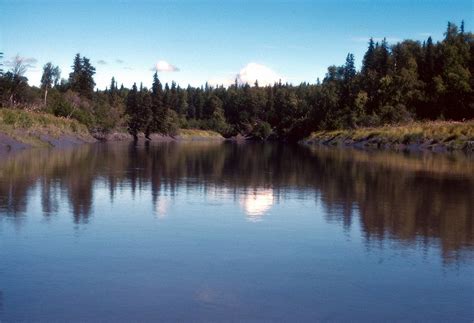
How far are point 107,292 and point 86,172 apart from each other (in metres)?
20.2

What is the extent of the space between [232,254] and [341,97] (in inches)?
4580

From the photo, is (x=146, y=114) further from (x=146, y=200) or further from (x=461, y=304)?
(x=461, y=304)

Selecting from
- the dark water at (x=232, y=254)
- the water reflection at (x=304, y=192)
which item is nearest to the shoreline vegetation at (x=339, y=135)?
the water reflection at (x=304, y=192)

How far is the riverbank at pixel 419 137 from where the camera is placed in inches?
2512

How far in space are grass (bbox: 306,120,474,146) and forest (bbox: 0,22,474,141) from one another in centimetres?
923

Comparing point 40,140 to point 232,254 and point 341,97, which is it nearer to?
point 232,254

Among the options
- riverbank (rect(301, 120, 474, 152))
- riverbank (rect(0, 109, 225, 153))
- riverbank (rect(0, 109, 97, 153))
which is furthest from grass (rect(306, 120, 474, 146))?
riverbank (rect(0, 109, 97, 153))

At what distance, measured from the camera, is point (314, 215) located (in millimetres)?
16281

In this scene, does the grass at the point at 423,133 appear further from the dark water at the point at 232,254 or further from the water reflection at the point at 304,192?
the dark water at the point at 232,254

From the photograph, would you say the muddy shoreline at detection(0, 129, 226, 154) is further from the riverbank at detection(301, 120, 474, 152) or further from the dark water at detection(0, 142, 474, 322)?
the riverbank at detection(301, 120, 474, 152)

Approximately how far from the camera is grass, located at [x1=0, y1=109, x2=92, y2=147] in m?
48.9

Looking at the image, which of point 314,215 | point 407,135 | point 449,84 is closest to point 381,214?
point 314,215

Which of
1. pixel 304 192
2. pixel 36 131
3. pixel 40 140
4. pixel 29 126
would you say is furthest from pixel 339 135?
pixel 304 192

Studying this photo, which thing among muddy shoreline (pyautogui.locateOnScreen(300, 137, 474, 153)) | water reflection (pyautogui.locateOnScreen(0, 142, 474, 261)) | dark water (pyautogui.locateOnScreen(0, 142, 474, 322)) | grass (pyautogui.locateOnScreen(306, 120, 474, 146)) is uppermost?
grass (pyautogui.locateOnScreen(306, 120, 474, 146))
